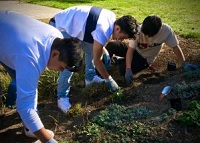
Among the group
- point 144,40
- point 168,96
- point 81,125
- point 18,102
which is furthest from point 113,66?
point 18,102

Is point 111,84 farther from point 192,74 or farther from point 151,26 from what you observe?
point 192,74

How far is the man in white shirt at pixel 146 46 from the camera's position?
424cm

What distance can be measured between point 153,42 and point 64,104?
165 centimetres

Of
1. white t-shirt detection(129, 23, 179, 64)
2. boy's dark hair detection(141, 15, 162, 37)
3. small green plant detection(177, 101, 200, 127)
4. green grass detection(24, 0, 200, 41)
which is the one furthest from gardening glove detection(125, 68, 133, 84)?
green grass detection(24, 0, 200, 41)

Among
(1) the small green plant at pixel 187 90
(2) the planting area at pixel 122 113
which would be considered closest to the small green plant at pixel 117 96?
(2) the planting area at pixel 122 113

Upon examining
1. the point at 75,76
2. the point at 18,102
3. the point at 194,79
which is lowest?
the point at 75,76

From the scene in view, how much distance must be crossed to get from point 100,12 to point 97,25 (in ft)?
0.73

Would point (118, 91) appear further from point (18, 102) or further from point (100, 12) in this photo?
point (18, 102)

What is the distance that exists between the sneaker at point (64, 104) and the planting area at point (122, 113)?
0.06 m

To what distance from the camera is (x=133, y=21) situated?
3.77 m

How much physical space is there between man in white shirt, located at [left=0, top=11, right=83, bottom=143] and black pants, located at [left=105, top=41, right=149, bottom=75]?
103 inches

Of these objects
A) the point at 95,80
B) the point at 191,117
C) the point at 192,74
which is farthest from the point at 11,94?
the point at 192,74

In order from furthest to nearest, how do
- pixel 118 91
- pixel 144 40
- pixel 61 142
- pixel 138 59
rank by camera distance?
pixel 138 59, pixel 144 40, pixel 118 91, pixel 61 142

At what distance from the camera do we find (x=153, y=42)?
483 centimetres
